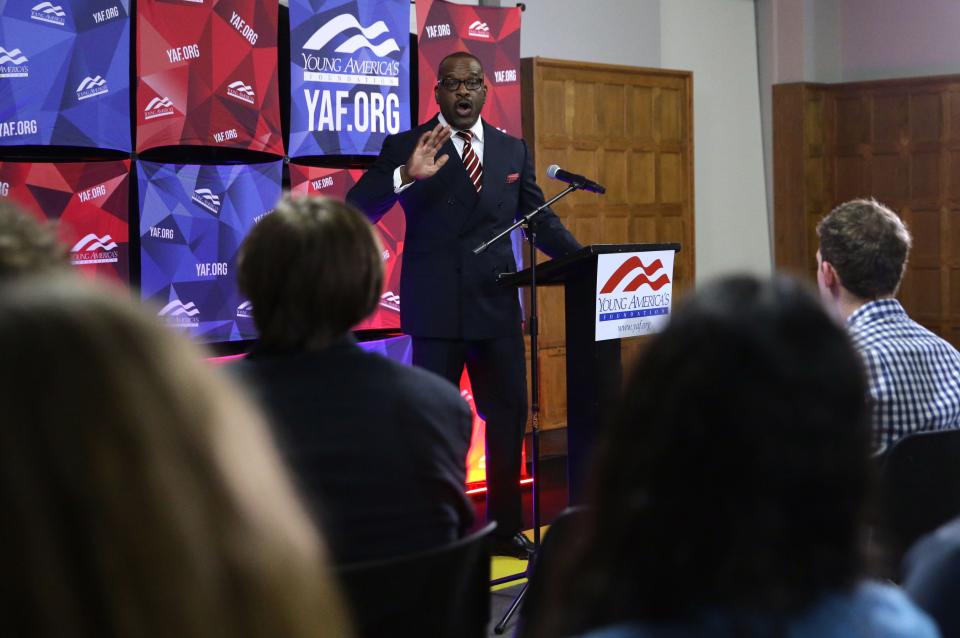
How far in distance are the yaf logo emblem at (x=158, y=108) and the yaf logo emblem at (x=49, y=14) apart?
439mm

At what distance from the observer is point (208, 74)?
15.3ft

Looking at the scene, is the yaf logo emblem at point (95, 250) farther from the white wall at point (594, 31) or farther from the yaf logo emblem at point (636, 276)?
the white wall at point (594, 31)

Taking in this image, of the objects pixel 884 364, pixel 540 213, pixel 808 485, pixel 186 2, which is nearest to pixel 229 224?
pixel 186 2

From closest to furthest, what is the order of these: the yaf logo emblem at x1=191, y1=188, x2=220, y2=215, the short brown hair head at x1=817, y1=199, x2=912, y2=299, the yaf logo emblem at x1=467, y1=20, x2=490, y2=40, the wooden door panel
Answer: the short brown hair head at x1=817, y1=199, x2=912, y2=299
the yaf logo emblem at x1=191, y1=188, x2=220, y2=215
the yaf logo emblem at x1=467, y1=20, x2=490, y2=40
the wooden door panel

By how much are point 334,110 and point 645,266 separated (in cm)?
189

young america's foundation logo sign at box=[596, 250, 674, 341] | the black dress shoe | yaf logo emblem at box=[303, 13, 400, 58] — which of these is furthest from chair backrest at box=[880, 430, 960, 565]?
yaf logo emblem at box=[303, 13, 400, 58]

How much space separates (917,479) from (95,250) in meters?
3.22

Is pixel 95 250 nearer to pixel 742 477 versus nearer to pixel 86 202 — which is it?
pixel 86 202

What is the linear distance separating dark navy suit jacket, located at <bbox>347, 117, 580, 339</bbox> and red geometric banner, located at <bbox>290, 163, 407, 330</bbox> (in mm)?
996

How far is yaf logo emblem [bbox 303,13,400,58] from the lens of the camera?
16.6 feet

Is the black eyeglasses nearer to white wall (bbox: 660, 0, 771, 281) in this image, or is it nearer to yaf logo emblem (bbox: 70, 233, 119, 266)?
yaf logo emblem (bbox: 70, 233, 119, 266)

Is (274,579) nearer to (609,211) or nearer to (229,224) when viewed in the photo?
(229,224)

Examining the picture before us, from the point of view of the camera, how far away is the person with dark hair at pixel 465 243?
13.4ft

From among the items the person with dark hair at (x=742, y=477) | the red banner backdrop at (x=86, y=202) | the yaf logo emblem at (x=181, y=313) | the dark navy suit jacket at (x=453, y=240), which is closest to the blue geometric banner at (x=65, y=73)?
the red banner backdrop at (x=86, y=202)
